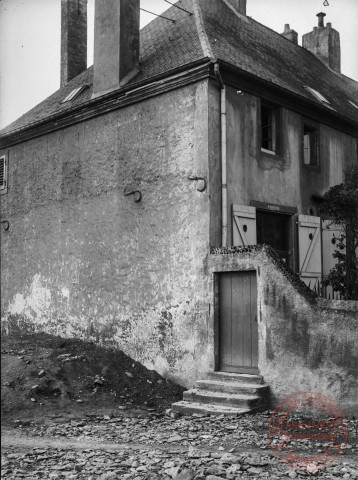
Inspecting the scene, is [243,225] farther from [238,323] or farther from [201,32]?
[201,32]

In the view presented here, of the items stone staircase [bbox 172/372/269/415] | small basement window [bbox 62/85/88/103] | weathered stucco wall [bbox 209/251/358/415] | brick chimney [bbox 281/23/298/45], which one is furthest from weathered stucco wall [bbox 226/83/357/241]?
brick chimney [bbox 281/23/298/45]

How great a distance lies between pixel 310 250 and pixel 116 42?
660 cm

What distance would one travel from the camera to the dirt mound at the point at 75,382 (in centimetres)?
966

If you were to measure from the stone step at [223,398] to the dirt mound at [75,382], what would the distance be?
0.55 meters

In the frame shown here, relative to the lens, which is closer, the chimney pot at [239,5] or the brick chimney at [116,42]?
the brick chimney at [116,42]

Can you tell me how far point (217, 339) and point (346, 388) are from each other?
2713 millimetres

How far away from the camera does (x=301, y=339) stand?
9.03 metres

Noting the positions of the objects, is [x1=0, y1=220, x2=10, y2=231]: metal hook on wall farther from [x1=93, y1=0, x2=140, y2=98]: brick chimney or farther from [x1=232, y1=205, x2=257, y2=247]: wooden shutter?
[x1=232, y1=205, x2=257, y2=247]: wooden shutter

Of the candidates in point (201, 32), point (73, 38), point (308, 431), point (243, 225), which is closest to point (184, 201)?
point (243, 225)

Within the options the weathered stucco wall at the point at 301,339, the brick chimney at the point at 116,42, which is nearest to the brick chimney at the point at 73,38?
the brick chimney at the point at 116,42

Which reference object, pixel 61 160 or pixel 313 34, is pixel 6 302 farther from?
pixel 313 34

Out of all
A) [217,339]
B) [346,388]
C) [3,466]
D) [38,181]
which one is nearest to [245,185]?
[217,339]

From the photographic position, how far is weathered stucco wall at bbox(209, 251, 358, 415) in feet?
27.9

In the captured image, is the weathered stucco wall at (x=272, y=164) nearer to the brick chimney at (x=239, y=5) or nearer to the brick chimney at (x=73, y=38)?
the brick chimney at (x=239, y=5)
